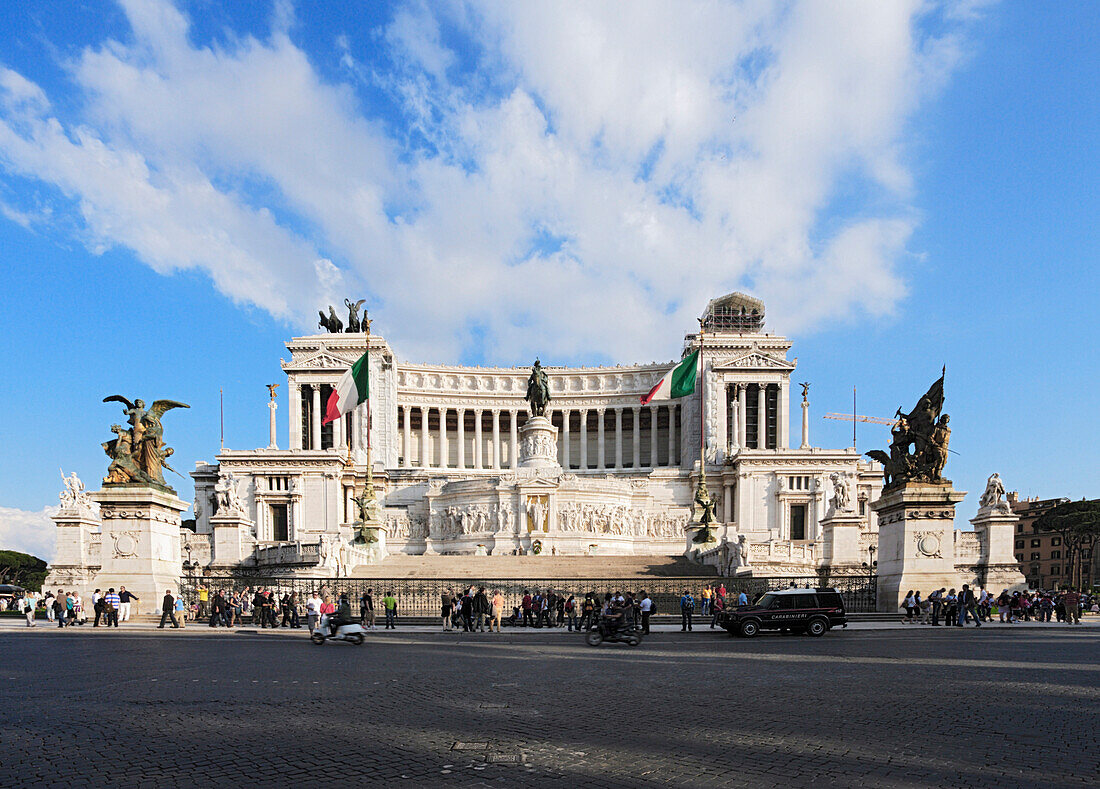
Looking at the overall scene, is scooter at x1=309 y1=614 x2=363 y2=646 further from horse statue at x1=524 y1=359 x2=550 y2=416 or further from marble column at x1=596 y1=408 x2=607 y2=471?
marble column at x1=596 y1=408 x2=607 y2=471

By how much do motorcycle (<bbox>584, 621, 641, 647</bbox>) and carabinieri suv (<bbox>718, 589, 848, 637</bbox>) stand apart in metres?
4.28

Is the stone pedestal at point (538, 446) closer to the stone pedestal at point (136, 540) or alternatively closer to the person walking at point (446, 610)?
the person walking at point (446, 610)

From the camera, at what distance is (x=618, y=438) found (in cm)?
9844

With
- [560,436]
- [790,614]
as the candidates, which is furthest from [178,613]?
[560,436]

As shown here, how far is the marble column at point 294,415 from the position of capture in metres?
87.1

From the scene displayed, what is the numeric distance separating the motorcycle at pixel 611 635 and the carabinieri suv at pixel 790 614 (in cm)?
428

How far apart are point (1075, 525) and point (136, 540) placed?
3546 inches

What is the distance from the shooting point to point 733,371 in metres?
90.1

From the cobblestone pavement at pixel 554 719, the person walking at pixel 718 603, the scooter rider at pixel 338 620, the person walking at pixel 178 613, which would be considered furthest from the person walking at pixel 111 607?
the person walking at pixel 718 603

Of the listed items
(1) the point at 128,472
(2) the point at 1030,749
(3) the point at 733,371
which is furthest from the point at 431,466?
(2) the point at 1030,749

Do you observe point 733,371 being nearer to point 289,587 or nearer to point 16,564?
point 289,587

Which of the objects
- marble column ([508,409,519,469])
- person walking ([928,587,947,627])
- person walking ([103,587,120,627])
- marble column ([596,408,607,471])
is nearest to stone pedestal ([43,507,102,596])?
person walking ([103,587,120,627])

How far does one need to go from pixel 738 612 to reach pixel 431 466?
74701mm

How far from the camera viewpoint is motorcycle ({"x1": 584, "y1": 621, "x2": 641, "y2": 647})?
75.1 feet
